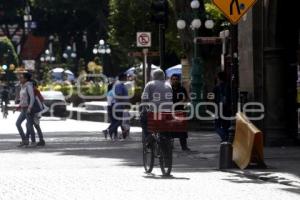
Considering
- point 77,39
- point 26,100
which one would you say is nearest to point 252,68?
point 26,100

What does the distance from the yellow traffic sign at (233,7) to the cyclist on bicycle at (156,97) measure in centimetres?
163

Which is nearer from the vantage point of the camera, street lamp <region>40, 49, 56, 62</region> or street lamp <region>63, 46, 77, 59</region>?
street lamp <region>40, 49, 56, 62</region>

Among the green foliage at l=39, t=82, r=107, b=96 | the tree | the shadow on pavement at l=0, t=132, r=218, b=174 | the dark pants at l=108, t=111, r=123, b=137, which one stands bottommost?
the shadow on pavement at l=0, t=132, r=218, b=174

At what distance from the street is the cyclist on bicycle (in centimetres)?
110

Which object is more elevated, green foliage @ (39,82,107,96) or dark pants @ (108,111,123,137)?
green foliage @ (39,82,107,96)

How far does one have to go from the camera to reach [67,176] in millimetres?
15727

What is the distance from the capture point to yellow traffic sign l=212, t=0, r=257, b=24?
1694cm

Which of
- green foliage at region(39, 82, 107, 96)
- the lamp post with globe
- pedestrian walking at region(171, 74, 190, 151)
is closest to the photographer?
pedestrian walking at region(171, 74, 190, 151)

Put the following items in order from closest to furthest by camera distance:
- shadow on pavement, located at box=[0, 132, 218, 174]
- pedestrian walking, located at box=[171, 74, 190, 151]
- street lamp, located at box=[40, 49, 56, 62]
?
shadow on pavement, located at box=[0, 132, 218, 174], pedestrian walking, located at box=[171, 74, 190, 151], street lamp, located at box=[40, 49, 56, 62]

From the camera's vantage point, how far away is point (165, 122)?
15812mm

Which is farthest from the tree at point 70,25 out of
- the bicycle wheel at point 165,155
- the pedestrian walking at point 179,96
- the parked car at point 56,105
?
the bicycle wheel at point 165,155

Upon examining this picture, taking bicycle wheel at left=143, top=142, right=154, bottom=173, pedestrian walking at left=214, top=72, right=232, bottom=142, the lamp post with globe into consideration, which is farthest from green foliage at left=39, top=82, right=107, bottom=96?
bicycle wheel at left=143, top=142, right=154, bottom=173

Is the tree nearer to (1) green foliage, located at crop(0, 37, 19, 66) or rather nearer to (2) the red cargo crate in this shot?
(1) green foliage, located at crop(0, 37, 19, 66)

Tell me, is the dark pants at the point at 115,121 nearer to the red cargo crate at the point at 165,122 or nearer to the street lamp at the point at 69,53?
the red cargo crate at the point at 165,122
